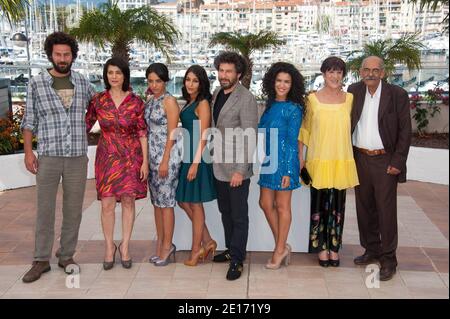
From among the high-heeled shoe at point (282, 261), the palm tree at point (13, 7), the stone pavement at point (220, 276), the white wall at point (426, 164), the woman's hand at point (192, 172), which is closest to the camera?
the stone pavement at point (220, 276)

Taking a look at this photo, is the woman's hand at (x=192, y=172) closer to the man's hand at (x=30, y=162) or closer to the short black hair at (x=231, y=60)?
the short black hair at (x=231, y=60)

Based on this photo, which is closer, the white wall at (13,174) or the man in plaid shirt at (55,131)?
the man in plaid shirt at (55,131)

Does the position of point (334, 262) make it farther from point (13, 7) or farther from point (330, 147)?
point (13, 7)

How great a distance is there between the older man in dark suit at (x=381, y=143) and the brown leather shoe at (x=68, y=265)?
7.03ft

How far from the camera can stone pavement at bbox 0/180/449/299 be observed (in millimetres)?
4012

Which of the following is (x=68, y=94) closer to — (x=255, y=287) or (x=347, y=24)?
(x=255, y=287)

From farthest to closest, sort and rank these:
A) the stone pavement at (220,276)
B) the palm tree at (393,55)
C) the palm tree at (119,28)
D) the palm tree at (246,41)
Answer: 1. the palm tree at (246,41)
2. the palm tree at (393,55)
3. the palm tree at (119,28)
4. the stone pavement at (220,276)

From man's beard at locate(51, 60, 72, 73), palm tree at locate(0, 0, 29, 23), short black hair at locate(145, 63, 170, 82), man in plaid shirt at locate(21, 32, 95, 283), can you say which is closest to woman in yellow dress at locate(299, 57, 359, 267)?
short black hair at locate(145, 63, 170, 82)

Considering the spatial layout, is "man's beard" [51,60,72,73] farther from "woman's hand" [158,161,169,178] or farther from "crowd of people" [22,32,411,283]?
"woman's hand" [158,161,169,178]

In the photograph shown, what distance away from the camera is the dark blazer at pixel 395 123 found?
409cm

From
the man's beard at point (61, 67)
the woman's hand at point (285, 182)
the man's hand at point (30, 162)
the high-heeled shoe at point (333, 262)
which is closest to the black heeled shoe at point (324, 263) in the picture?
the high-heeled shoe at point (333, 262)

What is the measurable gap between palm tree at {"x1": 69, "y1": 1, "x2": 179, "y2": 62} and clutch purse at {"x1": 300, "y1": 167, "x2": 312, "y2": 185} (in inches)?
240

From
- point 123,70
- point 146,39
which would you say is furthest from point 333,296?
point 146,39

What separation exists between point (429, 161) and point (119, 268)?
5212mm
